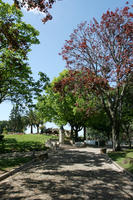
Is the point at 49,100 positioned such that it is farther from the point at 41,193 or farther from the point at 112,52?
the point at 41,193

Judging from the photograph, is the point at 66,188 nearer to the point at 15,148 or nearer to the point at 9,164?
the point at 9,164

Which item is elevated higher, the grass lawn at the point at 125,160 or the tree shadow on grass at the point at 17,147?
the grass lawn at the point at 125,160

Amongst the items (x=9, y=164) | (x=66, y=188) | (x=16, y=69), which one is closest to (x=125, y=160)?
(x=66, y=188)

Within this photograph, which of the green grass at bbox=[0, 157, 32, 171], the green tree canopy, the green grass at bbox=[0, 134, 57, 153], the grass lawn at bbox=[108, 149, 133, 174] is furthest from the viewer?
the green grass at bbox=[0, 134, 57, 153]

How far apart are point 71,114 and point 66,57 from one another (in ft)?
54.2

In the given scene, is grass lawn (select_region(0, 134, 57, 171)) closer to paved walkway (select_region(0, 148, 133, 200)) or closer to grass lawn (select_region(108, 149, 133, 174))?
paved walkway (select_region(0, 148, 133, 200))

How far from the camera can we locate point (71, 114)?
111 feet

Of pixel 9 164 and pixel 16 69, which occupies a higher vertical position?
pixel 16 69

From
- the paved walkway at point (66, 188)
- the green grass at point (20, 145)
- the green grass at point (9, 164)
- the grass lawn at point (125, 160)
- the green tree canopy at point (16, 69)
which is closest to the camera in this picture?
the paved walkway at point (66, 188)

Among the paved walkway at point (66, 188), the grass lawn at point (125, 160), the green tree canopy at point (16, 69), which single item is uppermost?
the green tree canopy at point (16, 69)

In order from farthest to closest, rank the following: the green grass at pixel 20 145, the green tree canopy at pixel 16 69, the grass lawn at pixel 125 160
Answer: the green grass at pixel 20 145 → the green tree canopy at pixel 16 69 → the grass lawn at pixel 125 160

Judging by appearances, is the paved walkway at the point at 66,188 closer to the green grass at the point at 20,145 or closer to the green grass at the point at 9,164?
the green grass at the point at 9,164

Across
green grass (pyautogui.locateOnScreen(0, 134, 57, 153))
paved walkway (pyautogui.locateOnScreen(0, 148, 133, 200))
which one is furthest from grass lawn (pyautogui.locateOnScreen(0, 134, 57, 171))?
paved walkway (pyautogui.locateOnScreen(0, 148, 133, 200))

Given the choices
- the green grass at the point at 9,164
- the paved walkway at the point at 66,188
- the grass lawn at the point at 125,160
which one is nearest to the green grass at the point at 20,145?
the green grass at the point at 9,164
